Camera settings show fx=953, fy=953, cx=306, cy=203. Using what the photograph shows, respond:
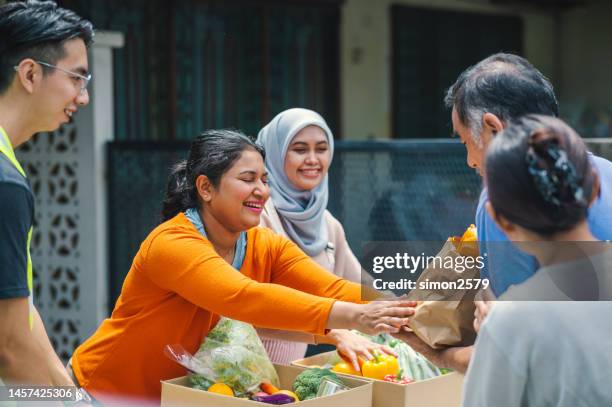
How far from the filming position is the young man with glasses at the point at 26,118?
1.96 meters

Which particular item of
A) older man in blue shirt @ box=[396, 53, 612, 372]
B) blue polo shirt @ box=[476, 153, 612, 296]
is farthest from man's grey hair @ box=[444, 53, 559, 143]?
blue polo shirt @ box=[476, 153, 612, 296]

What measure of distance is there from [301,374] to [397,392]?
0.26 metres

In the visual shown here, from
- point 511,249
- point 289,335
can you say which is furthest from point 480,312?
point 289,335

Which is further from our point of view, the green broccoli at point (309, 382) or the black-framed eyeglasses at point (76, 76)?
the green broccoli at point (309, 382)

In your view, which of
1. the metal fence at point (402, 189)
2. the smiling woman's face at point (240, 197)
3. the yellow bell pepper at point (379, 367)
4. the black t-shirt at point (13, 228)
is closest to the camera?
the black t-shirt at point (13, 228)

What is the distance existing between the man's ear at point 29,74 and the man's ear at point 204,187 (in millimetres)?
688

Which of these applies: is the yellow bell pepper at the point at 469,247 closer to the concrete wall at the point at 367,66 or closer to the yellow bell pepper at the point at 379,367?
the yellow bell pepper at the point at 379,367

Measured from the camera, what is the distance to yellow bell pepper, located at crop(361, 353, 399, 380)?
8.30ft

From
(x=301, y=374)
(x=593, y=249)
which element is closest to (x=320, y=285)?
(x=301, y=374)

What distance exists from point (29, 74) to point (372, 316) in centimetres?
102

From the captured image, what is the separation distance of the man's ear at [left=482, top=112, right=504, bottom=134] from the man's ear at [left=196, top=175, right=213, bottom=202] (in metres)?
0.91

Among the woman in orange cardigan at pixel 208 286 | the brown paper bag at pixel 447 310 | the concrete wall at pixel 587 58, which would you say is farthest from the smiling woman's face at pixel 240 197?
the concrete wall at pixel 587 58

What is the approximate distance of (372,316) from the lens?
241cm

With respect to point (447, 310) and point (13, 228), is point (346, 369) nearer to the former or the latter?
point (447, 310)
